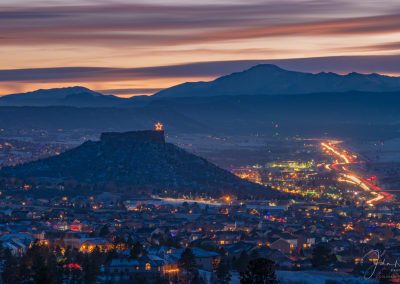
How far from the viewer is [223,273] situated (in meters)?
81.2

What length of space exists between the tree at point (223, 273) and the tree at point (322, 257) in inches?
219

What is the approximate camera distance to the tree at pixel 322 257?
292 ft

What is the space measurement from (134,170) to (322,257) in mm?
90389

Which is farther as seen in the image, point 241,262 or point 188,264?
point 241,262

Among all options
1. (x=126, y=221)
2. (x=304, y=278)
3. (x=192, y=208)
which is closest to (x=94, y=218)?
(x=126, y=221)

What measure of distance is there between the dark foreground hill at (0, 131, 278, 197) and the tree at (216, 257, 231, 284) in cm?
8165

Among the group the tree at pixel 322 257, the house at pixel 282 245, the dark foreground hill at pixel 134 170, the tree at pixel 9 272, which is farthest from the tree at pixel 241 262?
the dark foreground hill at pixel 134 170

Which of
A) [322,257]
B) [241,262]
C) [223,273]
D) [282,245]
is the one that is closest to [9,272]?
[223,273]

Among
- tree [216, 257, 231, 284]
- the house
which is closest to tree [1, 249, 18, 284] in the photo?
tree [216, 257, 231, 284]

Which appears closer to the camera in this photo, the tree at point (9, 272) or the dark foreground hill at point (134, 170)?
the tree at point (9, 272)

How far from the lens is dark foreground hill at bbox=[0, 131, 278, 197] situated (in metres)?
172

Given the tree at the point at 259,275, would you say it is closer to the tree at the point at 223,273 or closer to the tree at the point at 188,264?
the tree at the point at 223,273

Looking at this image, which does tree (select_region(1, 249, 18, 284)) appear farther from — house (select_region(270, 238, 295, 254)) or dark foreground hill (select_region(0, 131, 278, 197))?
dark foreground hill (select_region(0, 131, 278, 197))

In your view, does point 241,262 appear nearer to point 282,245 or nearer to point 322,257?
point 322,257
